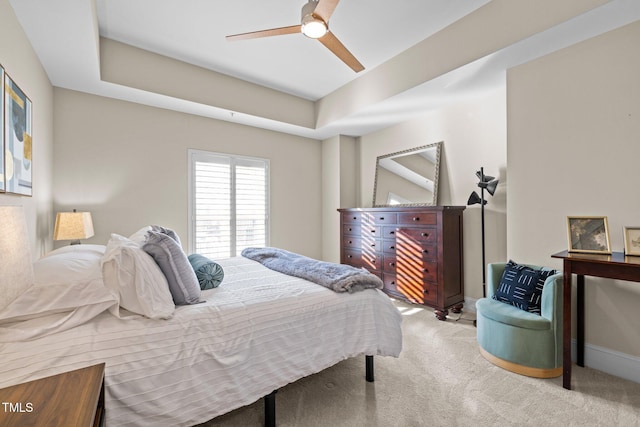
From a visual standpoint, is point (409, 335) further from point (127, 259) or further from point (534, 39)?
point (534, 39)

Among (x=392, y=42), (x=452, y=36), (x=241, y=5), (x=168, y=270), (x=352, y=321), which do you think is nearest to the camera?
(x=168, y=270)

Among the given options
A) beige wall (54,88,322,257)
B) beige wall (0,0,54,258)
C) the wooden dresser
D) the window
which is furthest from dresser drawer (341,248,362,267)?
beige wall (0,0,54,258)

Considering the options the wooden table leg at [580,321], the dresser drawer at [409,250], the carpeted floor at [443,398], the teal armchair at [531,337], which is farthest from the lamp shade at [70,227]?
the wooden table leg at [580,321]

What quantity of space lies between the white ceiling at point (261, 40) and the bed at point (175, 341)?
1831 mm

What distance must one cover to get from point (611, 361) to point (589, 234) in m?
0.98

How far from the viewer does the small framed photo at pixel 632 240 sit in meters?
1.91

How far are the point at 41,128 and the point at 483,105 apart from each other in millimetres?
4504

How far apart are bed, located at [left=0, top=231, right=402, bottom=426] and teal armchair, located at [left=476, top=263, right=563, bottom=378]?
1134mm

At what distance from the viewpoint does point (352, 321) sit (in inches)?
73.8

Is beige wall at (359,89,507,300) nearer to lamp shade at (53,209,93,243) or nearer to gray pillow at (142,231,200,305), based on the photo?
gray pillow at (142,231,200,305)

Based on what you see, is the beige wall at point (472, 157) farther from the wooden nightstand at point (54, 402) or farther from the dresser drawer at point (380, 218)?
the wooden nightstand at point (54, 402)

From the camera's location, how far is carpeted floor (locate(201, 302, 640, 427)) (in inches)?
65.9

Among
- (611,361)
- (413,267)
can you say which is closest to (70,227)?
(413,267)

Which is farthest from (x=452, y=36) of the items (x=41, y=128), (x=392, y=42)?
(x=41, y=128)
